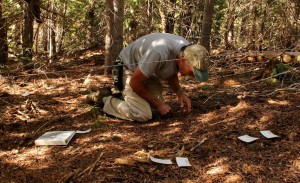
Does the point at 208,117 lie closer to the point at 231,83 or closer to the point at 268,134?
the point at 268,134

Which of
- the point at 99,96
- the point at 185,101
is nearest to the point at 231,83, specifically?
the point at 185,101

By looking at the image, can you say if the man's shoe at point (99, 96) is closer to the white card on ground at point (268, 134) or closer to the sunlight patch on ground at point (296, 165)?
the white card on ground at point (268, 134)

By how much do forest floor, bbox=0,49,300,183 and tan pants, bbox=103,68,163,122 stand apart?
0.33 ft

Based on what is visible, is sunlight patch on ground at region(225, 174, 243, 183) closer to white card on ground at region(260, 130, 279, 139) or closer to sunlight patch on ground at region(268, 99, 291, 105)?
white card on ground at region(260, 130, 279, 139)

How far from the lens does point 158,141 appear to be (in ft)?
10.9

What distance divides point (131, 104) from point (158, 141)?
0.91m

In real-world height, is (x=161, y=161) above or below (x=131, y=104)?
below

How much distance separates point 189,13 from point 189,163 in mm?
7320

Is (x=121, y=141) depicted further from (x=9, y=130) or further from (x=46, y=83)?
A: (x=46, y=83)

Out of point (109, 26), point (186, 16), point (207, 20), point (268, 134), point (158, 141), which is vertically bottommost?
point (158, 141)

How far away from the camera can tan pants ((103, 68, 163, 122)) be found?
402cm

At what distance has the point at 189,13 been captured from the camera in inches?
370

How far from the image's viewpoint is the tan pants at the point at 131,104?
4.02m

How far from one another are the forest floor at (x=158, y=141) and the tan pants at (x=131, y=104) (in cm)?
10
